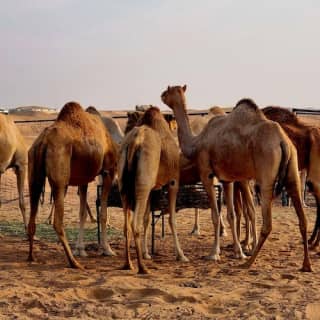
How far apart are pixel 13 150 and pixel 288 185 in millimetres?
5433

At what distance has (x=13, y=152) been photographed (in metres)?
10.9

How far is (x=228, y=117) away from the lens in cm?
845

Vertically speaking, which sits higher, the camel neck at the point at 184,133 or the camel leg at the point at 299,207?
the camel neck at the point at 184,133

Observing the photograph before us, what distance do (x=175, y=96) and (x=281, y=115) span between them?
1748 mm

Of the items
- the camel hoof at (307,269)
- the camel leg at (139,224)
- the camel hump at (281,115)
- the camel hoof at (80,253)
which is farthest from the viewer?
the camel hump at (281,115)

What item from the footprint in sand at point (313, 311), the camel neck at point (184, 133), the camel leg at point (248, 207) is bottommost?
the footprint in sand at point (313, 311)

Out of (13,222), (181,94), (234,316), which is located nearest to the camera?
(234,316)

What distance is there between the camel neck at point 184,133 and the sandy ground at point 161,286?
5.07 ft

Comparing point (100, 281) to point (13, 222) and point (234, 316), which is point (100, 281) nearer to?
point (234, 316)

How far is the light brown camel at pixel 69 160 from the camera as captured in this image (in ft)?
24.9

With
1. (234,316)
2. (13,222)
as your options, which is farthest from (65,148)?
(13,222)

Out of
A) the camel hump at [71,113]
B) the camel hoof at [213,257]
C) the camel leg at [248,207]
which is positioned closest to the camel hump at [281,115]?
the camel leg at [248,207]

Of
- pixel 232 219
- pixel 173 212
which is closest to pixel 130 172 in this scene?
pixel 173 212

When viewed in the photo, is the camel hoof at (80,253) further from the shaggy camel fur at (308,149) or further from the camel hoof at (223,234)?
the shaggy camel fur at (308,149)
